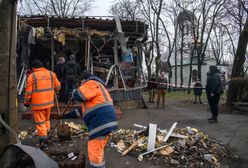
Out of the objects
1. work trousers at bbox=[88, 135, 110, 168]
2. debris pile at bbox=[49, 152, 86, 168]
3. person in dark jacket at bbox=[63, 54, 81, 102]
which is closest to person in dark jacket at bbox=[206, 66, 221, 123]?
person in dark jacket at bbox=[63, 54, 81, 102]

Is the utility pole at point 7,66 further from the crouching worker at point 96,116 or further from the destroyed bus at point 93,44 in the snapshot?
the destroyed bus at point 93,44

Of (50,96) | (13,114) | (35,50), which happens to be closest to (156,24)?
(35,50)

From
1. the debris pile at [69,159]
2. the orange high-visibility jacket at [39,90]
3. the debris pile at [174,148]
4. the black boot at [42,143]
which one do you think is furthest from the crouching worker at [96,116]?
the black boot at [42,143]

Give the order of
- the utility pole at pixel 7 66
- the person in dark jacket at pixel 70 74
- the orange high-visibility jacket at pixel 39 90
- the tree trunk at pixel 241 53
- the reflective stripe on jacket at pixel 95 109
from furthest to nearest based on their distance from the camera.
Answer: the tree trunk at pixel 241 53 → the person in dark jacket at pixel 70 74 → the orange high-visibility jacket at pixel 39 90 → the reflective stripe on jacket at pixel 95 109 → the utility pole at pixel 7 66

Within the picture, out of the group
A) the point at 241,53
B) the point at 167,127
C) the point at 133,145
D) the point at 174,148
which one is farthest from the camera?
the point at 241,53

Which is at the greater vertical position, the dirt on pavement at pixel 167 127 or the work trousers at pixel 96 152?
the work trousers at pixel 96 152

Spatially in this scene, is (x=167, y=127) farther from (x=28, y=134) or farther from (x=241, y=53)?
(x=241, y=53)

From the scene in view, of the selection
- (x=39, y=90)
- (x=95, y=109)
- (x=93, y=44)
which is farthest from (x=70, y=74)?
(x=95, y=109)

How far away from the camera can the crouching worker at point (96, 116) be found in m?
4.70

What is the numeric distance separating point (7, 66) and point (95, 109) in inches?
55.6

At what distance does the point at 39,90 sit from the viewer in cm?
659

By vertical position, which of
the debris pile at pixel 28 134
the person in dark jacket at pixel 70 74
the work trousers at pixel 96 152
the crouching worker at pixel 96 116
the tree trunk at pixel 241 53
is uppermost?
the tree trunk at pixel 241 53

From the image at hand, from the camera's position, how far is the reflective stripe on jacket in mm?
4676

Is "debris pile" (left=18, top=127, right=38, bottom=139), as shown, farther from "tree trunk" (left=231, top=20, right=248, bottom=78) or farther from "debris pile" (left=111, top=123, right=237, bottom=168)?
"tree trunk" (left=231, top=20, right=248, bottom=78)
